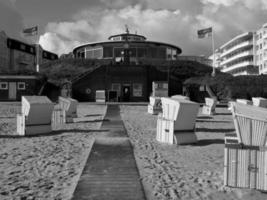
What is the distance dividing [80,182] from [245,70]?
8760 centimetres

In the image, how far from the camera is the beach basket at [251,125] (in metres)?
6.12

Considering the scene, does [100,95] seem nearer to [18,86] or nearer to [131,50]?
[18,86]

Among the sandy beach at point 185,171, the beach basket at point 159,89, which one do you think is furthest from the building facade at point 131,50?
the sandy beach at point 185,171

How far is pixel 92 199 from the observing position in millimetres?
5301

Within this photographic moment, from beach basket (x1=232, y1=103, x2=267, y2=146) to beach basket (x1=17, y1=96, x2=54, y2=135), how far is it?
27.6ft

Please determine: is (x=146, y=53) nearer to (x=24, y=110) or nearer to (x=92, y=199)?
(x=24, y=110)

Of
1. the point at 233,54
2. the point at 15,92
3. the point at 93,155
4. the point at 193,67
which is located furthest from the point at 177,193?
the point at 233,54

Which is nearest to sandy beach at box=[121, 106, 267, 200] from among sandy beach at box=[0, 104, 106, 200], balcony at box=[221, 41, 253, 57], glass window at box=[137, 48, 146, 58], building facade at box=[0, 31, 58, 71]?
sandy beach at box=[0, 104, 106, 200]

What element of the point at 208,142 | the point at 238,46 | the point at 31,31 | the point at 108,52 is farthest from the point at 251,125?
the point at 238,46

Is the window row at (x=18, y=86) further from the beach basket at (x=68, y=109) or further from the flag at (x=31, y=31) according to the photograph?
the beach basket at (x=68, y=109)

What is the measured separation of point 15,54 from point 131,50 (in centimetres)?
3236

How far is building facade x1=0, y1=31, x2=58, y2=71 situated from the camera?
72062mm

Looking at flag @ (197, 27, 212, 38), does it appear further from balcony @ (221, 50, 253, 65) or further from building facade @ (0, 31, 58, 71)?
balcony @ (221, 50, 253, 65)

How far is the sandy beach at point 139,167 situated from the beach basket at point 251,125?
0.87 meters
